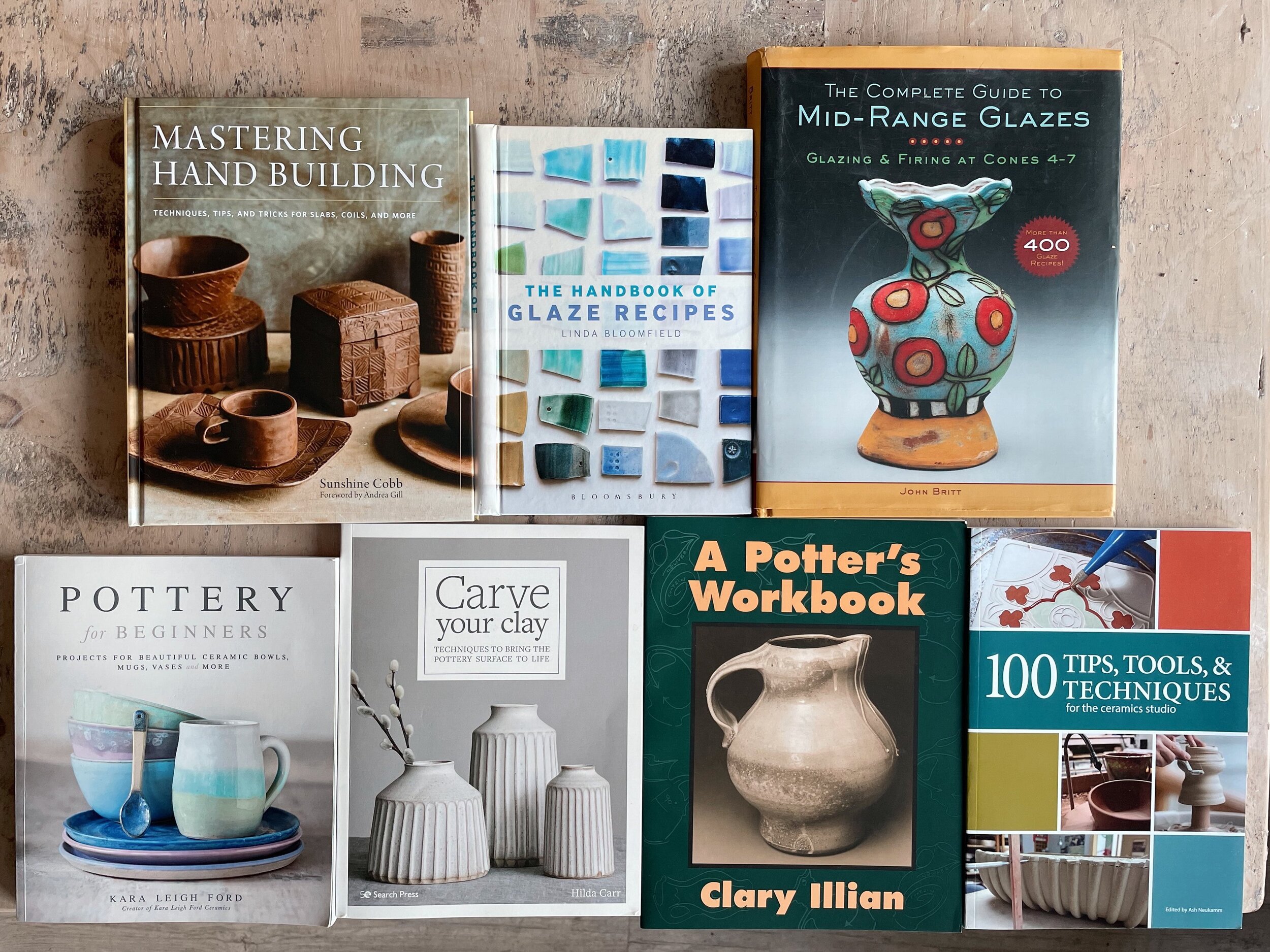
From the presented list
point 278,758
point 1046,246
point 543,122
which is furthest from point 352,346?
point 1046,246

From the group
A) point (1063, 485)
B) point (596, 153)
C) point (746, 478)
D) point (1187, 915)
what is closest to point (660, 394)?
point (746, 478)

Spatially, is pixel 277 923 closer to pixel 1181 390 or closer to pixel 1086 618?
pixel 1086 618

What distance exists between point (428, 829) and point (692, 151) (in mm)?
734

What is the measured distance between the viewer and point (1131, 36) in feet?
3.07

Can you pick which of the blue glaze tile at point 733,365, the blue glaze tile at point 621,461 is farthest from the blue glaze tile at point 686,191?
the blue glaze tile at point 621,461

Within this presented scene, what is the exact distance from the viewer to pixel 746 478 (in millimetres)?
928

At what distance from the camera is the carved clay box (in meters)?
0.89

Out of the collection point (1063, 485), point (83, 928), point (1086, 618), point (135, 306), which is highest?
point (135, 306)

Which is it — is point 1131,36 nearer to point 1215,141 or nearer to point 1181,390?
point 1215,141

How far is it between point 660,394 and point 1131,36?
0.61 m

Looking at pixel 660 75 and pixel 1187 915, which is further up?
pixel 660 75

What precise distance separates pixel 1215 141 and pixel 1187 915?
31.8 inches

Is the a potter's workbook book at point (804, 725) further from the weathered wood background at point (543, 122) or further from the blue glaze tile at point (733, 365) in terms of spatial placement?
the weathered wood background at point (543, 122)

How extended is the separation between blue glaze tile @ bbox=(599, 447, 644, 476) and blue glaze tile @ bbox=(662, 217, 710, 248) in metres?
0.21
